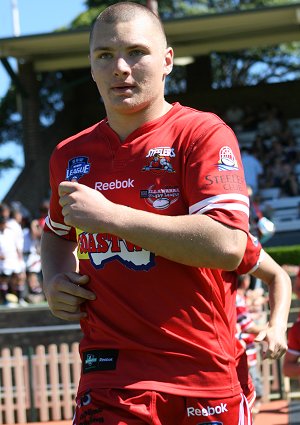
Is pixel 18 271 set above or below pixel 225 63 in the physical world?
below

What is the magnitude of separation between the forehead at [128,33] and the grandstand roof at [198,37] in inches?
742

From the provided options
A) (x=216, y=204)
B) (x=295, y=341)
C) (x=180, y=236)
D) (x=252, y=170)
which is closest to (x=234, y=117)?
(x=252, y=170)

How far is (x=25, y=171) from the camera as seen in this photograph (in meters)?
23.6

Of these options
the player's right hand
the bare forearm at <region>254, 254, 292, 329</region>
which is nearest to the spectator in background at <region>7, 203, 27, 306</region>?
the bare forearm at <region>254, 254, 292, 329</region>

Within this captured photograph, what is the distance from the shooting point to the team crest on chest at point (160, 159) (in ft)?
10.9

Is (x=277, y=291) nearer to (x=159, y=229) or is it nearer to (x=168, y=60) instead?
(x=159, y=229)

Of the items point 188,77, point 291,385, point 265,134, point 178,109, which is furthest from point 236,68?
point 178,109

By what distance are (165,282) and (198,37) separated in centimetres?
2125

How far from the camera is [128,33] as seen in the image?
337cm

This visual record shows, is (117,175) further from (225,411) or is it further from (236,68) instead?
(236,68)

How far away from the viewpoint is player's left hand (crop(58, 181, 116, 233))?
312 cm

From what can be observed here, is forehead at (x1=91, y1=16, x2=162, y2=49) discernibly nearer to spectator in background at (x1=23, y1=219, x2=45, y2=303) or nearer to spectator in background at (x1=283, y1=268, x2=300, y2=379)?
spectator in background at (x1=283, y1=268, x2=300, y2=379)

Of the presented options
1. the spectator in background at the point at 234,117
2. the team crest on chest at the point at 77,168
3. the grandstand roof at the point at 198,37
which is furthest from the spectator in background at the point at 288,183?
the team crest on chest at the point at 77,168

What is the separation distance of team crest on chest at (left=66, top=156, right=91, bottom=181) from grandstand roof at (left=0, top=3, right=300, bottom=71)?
1886cm
